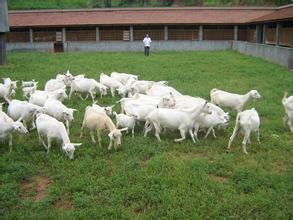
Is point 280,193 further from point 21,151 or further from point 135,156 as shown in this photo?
point 21,151

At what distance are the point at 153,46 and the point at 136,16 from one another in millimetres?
4636

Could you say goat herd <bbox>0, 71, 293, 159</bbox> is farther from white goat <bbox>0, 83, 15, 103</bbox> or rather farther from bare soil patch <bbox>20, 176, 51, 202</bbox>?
white goat <bbox>0, 83, 15, 103</bbox>

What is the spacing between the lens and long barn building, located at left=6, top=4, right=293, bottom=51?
3878 centimetres

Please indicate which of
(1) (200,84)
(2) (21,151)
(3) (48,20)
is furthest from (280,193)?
(3) (48,20)

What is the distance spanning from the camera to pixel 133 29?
40.4 meters

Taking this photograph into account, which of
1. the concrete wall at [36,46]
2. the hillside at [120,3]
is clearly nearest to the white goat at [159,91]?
the concrete wall at [36,46]

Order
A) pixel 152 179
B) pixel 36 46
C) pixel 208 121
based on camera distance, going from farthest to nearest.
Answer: pixel 36 46 < pixel 208 121 < pixel 152 179

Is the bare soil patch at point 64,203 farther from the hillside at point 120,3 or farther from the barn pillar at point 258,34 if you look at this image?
the hillside at point 120,3

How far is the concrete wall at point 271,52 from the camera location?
2236 cm

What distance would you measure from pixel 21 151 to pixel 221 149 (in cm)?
461

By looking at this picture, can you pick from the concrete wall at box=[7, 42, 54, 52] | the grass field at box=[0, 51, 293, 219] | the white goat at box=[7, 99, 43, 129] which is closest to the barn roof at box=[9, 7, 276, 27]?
the concrete wall at box=[7, 42, 54, 52]

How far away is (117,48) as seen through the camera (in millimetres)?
38938

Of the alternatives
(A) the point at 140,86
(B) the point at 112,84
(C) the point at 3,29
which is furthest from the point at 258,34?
(A) the point at 140,86

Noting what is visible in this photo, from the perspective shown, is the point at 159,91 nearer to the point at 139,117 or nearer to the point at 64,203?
the point at 139,117
